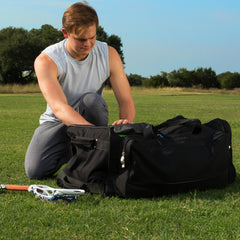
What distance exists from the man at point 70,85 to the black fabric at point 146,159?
1.82 feet

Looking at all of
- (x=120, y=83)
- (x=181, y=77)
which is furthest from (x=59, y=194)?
(x=181, y=77)

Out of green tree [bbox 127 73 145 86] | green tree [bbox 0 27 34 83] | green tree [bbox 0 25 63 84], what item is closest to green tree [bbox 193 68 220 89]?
green tree [bbox 127 73 145 86]

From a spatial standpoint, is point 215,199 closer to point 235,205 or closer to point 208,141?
point 235,205

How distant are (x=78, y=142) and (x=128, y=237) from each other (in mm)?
983

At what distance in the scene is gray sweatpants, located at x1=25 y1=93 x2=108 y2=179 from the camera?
3352 mm

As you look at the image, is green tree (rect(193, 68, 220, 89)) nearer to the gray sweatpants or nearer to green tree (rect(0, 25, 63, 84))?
green tree (rect(0, 25, 63, 84))

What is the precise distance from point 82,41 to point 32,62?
47.1 m

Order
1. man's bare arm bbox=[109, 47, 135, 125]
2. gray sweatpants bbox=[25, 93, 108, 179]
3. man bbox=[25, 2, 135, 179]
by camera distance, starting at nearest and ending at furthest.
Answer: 1. man bbox=[25, 2, 135, 179]
2. gray sweatpants bbox=[25, 93, 108, 179]
3. man's bare arm bbox=[109, 47, 135, 125]

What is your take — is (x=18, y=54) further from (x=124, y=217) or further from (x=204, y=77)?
(x=124, y=217)

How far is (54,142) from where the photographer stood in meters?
3.55

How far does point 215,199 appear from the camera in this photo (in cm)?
263

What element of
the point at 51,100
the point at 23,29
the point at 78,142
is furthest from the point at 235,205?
the point at 23,29

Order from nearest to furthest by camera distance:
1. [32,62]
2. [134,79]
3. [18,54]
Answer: [18,54] < [32,62] < [134,79]

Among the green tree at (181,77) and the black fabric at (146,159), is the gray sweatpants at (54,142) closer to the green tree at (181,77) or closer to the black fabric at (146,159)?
the black fabric at (146,159)
